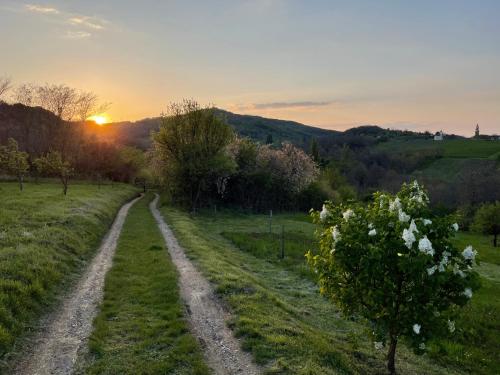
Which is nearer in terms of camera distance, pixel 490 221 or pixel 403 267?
pixel 403 267

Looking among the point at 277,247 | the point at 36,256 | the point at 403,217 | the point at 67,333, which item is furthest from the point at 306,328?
the point at 277,247

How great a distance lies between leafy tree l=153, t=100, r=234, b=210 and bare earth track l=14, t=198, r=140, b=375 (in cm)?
3666

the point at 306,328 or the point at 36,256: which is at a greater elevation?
the point at 36,256

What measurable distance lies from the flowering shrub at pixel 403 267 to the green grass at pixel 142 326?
15.8 ft

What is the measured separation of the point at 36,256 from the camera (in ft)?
60.5

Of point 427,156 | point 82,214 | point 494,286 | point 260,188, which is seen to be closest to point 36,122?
point 260,188

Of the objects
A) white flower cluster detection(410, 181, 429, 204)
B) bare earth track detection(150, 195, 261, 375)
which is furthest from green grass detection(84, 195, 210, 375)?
white flower cluster detection(410, 181, 429, 204)

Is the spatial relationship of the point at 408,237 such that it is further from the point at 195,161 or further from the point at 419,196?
the point at 195,161

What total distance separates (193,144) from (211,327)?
144ft

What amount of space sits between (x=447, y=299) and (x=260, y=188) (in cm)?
6088

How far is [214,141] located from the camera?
186 ft

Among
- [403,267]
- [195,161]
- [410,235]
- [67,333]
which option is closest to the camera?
[410,235]

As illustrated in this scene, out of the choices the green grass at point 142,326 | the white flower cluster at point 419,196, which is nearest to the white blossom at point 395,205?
the white flower cluster at point 419,196

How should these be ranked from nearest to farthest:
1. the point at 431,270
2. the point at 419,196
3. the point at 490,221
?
the point at 431,270
the point at 419,196
the point at 490,221
